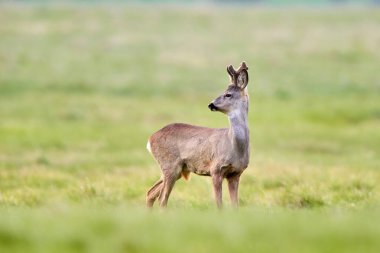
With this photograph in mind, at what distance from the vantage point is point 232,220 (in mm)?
8203

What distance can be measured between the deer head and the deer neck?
0.24ft

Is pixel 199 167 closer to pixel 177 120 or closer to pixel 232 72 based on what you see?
pixel 232 72

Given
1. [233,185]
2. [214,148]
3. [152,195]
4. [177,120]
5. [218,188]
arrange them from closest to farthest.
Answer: [218,188], [233,185], [214,148], [152,195], [177,120]

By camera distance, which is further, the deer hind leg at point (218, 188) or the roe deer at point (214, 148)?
the roe deer at point (214, 148)

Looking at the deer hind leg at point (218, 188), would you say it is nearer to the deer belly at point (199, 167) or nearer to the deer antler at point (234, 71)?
the deer belly at point (199, 167)

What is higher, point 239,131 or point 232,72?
point 232,72

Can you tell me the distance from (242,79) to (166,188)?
1763 mm

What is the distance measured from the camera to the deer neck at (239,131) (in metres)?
11.1

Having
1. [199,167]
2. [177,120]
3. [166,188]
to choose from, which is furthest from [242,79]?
[177,120]

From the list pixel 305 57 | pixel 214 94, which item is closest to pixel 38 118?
pixel 214 94

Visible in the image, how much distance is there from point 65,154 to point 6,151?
1322 mm

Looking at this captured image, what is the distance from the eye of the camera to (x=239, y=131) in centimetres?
1115

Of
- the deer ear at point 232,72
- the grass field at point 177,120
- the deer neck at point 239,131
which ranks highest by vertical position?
the deer ear at point 232,72

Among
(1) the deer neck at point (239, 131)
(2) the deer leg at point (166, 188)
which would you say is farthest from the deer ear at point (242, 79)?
(2) the deer leg at point (166, 188)
